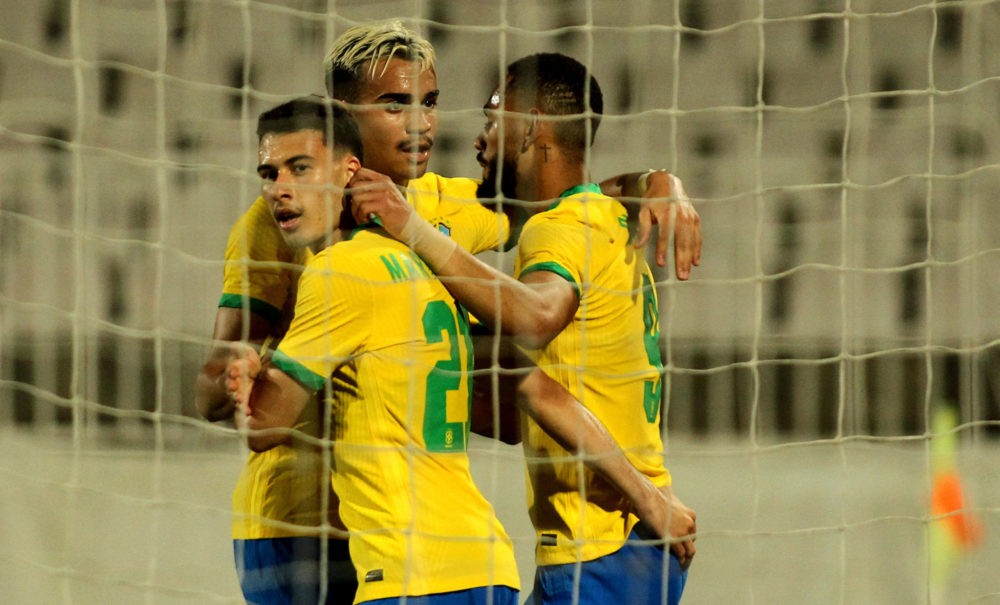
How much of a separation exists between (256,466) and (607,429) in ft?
1.88

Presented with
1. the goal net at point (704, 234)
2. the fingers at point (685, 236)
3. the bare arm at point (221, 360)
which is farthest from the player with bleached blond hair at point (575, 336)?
the goal net at point (704, 234)

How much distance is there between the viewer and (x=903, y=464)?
6879 millimetres

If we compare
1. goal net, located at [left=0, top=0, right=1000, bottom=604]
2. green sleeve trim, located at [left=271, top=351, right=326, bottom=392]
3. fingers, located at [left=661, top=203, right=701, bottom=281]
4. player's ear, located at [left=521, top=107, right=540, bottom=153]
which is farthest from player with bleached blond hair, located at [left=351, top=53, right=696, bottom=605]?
goal net, located at [left=0, top=0, right=1000, bottom=604]

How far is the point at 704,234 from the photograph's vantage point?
19.4 ft

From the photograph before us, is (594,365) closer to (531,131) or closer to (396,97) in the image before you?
(531,131)

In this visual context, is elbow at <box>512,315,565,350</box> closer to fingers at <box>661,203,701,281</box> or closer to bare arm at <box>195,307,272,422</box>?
fingers at <box>661,203,701,281</box>

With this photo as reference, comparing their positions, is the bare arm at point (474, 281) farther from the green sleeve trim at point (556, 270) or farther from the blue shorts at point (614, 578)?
the blue shorts at point (614, 578)

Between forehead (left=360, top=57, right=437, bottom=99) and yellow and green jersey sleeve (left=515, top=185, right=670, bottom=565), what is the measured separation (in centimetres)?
31

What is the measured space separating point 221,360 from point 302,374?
28 cm

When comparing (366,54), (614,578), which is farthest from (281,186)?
(614,578)

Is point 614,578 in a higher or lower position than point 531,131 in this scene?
lower

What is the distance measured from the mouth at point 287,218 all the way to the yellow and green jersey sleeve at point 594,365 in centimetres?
36

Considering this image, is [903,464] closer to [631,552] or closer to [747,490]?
[747,490]

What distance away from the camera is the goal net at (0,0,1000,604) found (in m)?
5.42
